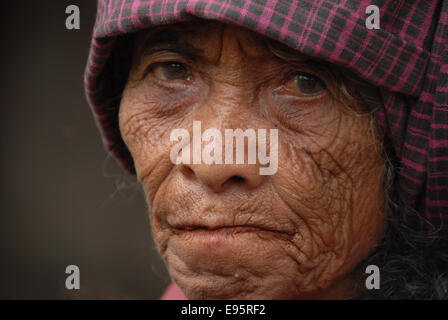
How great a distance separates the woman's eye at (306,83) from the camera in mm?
1797

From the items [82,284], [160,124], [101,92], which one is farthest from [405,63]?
[82,284]

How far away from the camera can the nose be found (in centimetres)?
166

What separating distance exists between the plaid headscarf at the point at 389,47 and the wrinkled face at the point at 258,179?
0.12 m

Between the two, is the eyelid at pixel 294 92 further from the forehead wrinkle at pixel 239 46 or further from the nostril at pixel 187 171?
the nostril at pixel 187 171

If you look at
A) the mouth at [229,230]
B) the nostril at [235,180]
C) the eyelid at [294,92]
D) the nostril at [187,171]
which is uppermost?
the eyelid at [294,92]

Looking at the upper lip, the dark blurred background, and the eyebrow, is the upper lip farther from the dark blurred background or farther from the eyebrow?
the dark blurred background

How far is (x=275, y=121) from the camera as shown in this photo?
5.88ft

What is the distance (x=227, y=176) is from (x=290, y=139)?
10.4 inches

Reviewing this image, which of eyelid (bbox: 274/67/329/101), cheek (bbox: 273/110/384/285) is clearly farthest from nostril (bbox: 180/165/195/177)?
eyelid (bbox: 274/67/329/101)

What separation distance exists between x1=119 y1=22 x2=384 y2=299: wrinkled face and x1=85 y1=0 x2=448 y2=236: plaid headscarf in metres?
0.12

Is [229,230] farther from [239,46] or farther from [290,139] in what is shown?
[239,46]

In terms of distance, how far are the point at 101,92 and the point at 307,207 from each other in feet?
3.24
